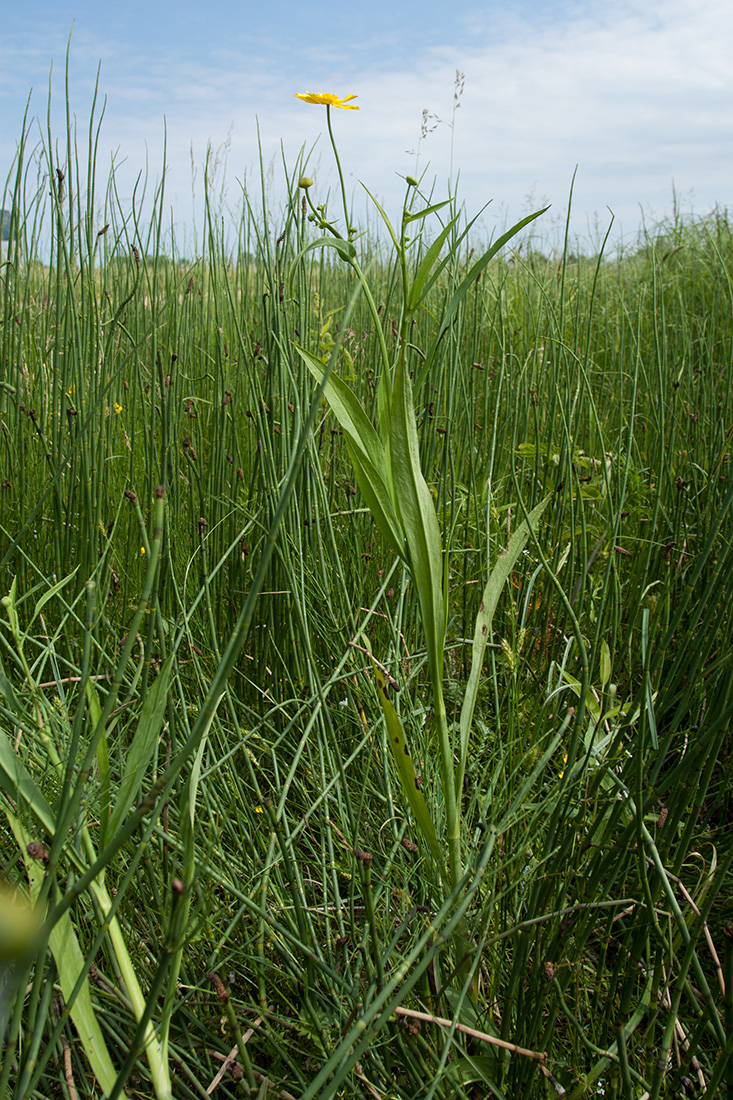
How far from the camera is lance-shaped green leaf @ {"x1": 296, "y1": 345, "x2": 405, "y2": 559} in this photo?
0.69m

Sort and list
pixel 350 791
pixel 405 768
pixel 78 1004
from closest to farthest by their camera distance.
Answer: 1. pixel 78 1004
2. pixel 405 768
3. pixel 350 791

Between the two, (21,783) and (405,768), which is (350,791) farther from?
(21,783)

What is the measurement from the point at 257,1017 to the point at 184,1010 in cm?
11

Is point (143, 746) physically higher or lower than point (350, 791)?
higher

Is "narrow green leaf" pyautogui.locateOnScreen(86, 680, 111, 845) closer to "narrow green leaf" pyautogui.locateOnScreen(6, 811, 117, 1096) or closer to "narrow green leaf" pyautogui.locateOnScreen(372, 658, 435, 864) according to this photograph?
"narrow green leaf" pyautogui.locateOnScreen(6, 811, 117, 1096)

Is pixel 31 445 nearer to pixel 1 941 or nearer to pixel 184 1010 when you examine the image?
pixel 184 1010

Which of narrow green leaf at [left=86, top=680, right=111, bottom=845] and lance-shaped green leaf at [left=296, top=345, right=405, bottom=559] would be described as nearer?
narrow green leaf at [left=86, top=680, right=111, bottom=845]

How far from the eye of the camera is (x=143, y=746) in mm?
546

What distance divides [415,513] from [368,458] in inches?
2.8

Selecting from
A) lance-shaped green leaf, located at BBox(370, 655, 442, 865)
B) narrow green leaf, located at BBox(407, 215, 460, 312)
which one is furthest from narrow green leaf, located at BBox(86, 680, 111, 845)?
narrow green leaf, located at BBox(407, 215, 460, 312)

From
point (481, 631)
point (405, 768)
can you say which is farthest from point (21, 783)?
point (481, 631)

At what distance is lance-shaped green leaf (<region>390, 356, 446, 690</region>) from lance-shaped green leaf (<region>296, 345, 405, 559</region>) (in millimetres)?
15

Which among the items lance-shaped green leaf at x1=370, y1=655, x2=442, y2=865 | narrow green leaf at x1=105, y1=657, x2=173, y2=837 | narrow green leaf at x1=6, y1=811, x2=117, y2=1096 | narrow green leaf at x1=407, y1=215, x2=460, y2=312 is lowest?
narrow green leaf at x1=6, y1=811, x2=117, y2=1096

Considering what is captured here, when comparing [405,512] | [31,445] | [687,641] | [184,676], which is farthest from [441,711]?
[31,445]
